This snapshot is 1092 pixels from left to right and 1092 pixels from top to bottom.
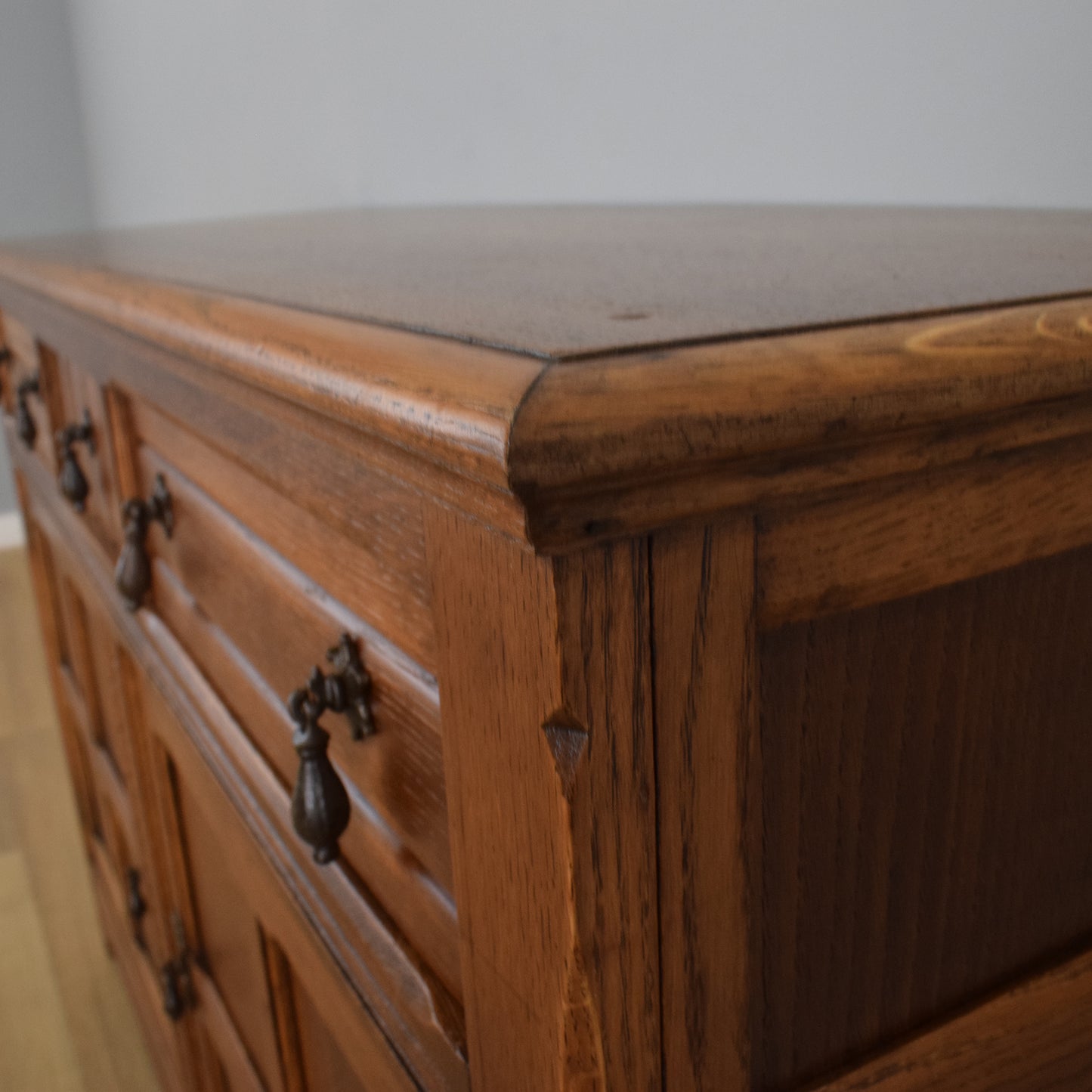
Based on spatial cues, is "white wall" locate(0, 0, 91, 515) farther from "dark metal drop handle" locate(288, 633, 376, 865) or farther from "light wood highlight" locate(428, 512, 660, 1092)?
"light wood highlight" locate(428, 512, 660, 1092)

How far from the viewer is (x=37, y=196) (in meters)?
Result: 2.91

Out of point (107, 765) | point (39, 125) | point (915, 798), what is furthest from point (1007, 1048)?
point (39, 125)

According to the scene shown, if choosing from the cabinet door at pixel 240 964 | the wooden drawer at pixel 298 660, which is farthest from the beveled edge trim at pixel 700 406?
the cabinet door at pixel 240 964

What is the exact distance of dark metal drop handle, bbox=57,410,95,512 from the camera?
30.7 inches

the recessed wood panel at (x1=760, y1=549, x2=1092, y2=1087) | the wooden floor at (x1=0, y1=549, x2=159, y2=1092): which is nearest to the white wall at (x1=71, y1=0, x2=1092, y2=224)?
the recessed wood panel at (x1=760, y1=549, x2=1092, y2=1087)

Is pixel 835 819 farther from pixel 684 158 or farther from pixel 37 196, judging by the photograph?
pixel 37 196

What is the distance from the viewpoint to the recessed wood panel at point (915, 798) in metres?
0.29

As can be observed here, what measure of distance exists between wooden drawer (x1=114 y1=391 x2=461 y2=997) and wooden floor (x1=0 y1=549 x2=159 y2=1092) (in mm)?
841

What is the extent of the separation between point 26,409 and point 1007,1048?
3.11ft

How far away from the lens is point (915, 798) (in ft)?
1.03

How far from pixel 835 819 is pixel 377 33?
1297mm

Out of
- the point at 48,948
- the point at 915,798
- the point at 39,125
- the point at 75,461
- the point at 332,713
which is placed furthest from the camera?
the point at 39,125

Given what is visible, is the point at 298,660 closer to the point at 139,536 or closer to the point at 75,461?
the point at 139,536

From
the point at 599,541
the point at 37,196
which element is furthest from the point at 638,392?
the point at 37,196
